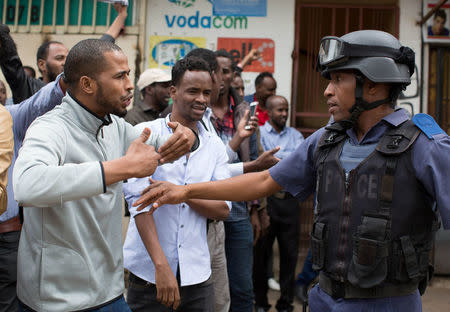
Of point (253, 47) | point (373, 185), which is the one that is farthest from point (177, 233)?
point (253, 47)

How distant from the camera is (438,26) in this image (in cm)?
692

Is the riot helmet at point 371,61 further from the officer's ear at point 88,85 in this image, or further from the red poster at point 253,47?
the red poster at point 253,47

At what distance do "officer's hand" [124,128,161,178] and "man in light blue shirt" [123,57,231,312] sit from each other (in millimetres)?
730

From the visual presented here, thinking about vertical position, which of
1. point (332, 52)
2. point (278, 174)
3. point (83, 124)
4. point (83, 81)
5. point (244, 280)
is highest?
point (332, 52)

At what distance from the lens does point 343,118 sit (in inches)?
96.1

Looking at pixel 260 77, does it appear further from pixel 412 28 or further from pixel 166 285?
pixel 166 285

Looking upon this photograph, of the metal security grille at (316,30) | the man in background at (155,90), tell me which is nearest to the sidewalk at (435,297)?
the metal security grille at (316,30)

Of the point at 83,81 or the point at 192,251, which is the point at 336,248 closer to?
the point at 192,251

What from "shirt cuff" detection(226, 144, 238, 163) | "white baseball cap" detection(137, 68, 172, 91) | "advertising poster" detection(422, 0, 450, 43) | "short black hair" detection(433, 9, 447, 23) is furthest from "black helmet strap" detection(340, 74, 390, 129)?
"short black hair" detection(433, 9, 447, 23)

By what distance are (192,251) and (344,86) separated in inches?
51.6

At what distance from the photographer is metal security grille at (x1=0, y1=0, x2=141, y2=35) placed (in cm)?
715

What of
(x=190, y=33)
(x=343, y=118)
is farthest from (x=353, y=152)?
(x=190, y=33)

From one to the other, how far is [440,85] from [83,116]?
610 cm

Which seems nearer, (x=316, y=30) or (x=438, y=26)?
(x=438, y=26)
